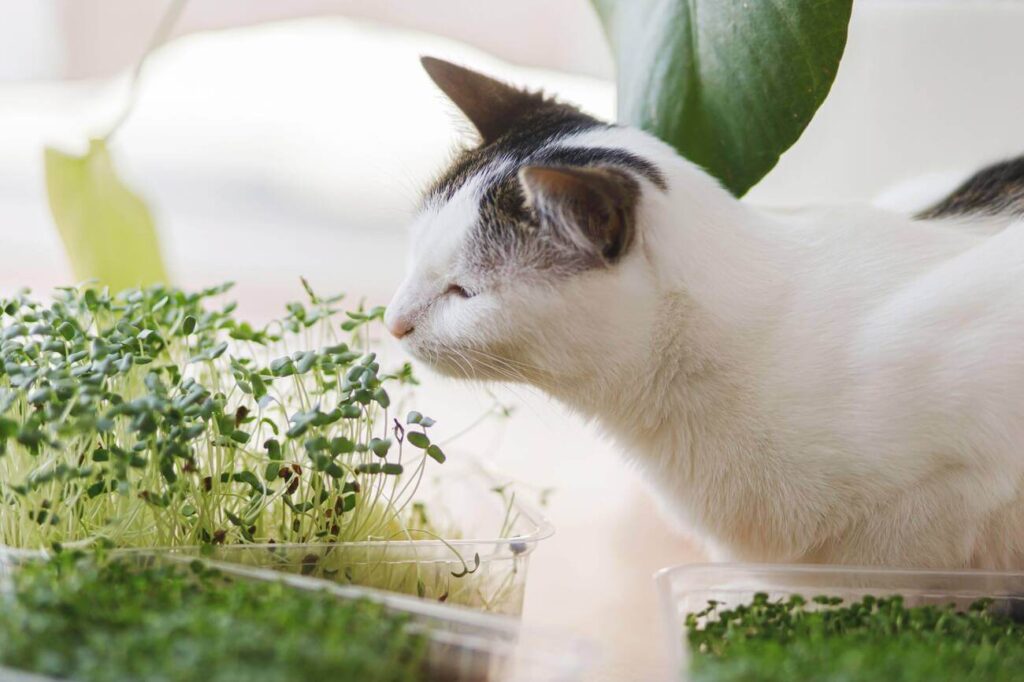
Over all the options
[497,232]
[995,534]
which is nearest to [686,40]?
[497,232]

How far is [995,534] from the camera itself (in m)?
0.86

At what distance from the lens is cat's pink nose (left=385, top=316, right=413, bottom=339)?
0.89 meters

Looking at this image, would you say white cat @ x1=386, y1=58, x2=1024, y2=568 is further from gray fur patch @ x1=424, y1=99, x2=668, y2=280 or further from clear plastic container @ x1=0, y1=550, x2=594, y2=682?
clear plastic container @ x1=0, y1=550, x2=594, y2=682

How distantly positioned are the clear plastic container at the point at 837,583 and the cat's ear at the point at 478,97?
49 cm

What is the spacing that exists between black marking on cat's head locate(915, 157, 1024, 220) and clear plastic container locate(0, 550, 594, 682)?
2.22ft

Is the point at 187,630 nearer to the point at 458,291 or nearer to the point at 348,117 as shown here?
the point at 458,291

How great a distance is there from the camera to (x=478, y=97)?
1.03 m

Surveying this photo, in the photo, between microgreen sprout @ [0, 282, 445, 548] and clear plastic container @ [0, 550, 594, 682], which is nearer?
clear plastic container @ [0, 550, 594, 682]

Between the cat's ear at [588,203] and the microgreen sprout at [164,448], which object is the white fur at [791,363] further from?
the microgreen sprout at [164,448]

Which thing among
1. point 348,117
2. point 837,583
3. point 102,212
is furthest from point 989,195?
point 348,117

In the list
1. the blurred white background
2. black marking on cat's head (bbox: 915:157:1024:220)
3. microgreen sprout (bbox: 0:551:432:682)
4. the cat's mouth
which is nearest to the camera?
microgreen sprout (bbox: 0:551:432:682)

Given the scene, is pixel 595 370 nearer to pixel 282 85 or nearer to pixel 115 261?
pixel 115 261

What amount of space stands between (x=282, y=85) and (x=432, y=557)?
145 centimetres

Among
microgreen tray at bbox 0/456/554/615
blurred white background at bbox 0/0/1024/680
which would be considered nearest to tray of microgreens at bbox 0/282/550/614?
microgreen tray at bbox 0/456/554/615
